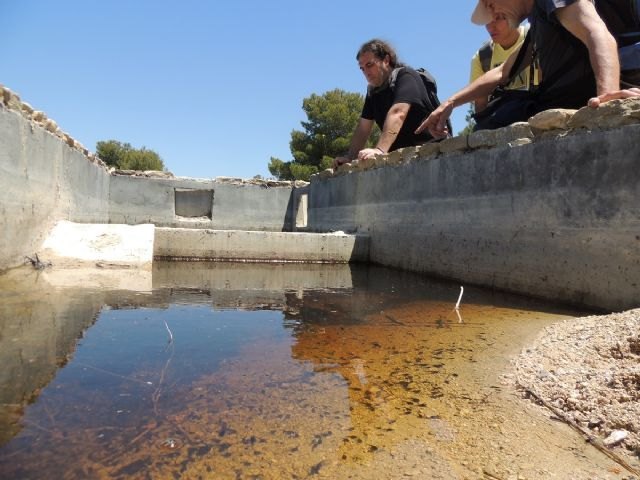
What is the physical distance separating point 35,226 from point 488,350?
348 centimetres

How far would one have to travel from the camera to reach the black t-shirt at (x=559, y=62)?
2850 mm

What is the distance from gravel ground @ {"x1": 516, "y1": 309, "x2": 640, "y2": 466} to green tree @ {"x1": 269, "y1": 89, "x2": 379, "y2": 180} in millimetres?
18310

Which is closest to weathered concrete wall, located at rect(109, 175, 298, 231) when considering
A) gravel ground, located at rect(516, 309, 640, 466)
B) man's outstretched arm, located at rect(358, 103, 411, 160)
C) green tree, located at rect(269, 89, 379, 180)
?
man's outstretched arm, located at rect(358, 103, 411, 160)

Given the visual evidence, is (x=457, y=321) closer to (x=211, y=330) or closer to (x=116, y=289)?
(x=211, y=330)

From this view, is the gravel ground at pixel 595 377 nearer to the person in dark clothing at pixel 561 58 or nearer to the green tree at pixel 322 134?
the person in dark clothing at pixel 561 58

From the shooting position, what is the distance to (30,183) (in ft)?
11.3

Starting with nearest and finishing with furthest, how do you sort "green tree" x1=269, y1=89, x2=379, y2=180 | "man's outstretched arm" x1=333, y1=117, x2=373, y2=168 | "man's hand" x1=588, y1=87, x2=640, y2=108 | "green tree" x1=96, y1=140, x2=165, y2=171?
"man's hand" x1=588, y1=87, x2=640, y2=108, "man's outstretched arm" x1=333, y1=117, x2=373, y2=168, "green tree" x1=269, y1=89, x2=379, y2=180, "green tree" x1=96, y1=140, x2=165, y2=171

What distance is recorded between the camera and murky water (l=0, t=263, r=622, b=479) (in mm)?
931

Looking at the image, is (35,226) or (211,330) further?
(35,226)

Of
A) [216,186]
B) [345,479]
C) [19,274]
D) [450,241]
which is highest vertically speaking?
[216,186]

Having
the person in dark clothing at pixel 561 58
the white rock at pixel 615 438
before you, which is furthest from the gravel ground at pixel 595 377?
the person in dark clothing at pixel 561 58

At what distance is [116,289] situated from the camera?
A: 8.81 feet

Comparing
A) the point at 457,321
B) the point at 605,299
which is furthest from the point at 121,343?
the point at 605,299

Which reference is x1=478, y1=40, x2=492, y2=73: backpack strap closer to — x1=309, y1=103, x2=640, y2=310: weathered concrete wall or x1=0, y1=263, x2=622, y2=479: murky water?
x1=309, y1=103, x2=640, y2=310: weathered concrete wall
